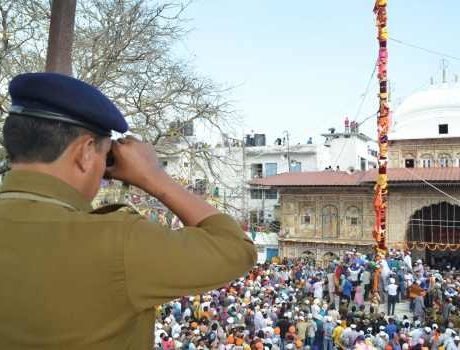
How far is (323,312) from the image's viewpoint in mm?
13766

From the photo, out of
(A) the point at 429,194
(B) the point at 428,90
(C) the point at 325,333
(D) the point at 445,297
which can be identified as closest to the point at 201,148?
(C) the point at 325,333

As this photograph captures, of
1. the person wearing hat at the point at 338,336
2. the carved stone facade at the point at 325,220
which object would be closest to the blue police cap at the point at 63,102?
the person wearing hat at the point at 338,336

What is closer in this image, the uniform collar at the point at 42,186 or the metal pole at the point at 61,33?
the uniform collar at the point at 42,186

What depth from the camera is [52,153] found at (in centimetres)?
126

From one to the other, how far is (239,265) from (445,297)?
15255mm

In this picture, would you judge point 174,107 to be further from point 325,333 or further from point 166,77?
point 325,333

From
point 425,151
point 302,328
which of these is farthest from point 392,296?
point 425,151

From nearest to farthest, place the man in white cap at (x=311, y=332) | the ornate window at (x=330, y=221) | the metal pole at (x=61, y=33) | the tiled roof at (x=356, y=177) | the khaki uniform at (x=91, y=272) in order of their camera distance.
→ the khaki uniform at (x=91, y=272), the metal pole at (x=61, y=33), the man in white cap at (x=311, y=332), the tiled roof at (x=356, y=177), the ornate window at (x=330, y=221)

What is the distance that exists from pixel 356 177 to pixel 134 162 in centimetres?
2741

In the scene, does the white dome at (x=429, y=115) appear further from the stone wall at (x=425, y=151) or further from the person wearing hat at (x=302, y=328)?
the person wearing hat at (x=302, y=328)

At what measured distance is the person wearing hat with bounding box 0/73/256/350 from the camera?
111 cm

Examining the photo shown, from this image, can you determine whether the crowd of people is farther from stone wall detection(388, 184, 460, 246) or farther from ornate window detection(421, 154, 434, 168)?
ornate window detection(421, 154, 434, 168)

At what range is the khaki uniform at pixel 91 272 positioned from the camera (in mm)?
1109

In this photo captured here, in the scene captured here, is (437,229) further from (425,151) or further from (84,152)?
(84,152)
